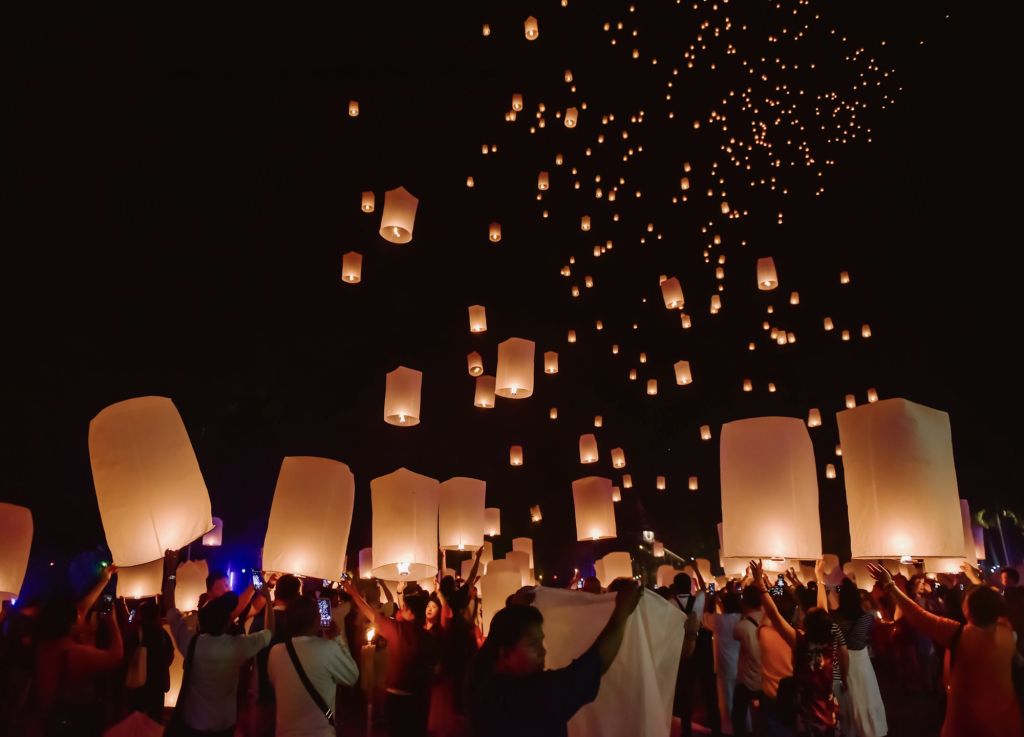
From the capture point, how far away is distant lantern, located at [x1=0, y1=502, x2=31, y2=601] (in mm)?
5906

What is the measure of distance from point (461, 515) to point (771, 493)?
527 centimetres

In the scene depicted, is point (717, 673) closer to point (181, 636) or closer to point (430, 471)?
point (181, 636)

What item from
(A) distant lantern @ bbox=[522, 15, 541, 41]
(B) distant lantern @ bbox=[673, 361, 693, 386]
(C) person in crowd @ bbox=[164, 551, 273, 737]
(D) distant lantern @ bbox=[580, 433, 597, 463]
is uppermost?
(A) distant lantern @ bbox=[522, 15, 541, 41]

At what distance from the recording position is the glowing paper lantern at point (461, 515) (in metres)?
8.95

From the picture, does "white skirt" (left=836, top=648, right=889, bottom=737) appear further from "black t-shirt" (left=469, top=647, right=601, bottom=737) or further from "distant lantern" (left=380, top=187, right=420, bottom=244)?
"distant lantern" (left=380, top=187, right=420, bottom=244)

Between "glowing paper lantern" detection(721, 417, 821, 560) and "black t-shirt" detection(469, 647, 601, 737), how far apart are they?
241 cm

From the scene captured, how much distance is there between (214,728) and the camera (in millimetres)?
3443

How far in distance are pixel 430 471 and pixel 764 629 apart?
53.0 ft

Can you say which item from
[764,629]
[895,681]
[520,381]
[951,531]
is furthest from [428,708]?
[895,681]

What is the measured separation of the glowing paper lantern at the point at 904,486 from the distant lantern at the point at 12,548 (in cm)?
627

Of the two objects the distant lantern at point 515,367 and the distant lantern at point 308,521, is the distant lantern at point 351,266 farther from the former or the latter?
the distant lantern at point 308,521

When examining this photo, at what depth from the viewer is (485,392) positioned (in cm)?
1223

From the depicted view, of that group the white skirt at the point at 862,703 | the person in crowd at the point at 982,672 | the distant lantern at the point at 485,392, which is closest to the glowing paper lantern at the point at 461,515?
the distant lantern at the point at 485,392

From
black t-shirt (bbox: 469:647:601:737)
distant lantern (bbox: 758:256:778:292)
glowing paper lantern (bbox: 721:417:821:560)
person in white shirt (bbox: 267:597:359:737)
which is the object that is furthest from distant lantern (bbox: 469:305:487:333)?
black t-shirt (bbox: 469:647:601:737)
